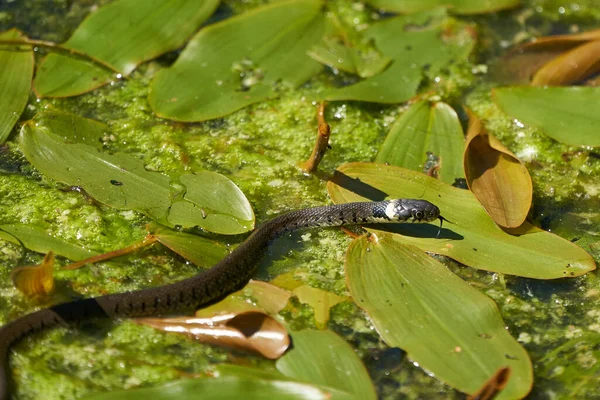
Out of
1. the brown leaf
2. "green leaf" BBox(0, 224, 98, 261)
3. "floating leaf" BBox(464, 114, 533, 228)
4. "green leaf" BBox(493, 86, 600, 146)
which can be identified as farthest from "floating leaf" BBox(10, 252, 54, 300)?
the brown leaf

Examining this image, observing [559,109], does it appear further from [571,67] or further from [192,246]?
[192,246]

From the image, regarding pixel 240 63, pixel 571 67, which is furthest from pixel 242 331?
pixel 571 67

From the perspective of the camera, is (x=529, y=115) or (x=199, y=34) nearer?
(x=529, y=115)

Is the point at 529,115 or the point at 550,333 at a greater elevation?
the point at 529,115

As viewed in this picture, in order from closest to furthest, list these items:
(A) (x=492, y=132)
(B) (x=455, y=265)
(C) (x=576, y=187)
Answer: (B) (x=455, y=265) < (C) (x=576, y=187) < (A) (x=492, y=132)

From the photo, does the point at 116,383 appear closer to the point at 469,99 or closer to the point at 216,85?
the point at 216,85

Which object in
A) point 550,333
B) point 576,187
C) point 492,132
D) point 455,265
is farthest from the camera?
point 492,132

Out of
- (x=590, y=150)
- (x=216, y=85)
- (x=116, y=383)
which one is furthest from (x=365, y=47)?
(x=116, y=383)
